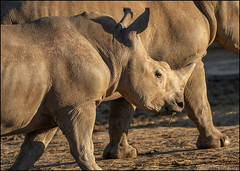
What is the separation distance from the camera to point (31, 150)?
13.4 ft

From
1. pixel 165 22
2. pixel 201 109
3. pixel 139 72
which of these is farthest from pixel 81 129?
pixel 201 109

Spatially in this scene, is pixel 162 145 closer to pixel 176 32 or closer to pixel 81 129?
pixel 176 32

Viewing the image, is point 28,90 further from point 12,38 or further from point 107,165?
point 107,165

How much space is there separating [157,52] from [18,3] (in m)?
1.36

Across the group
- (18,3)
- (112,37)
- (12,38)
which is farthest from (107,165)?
(12,38)

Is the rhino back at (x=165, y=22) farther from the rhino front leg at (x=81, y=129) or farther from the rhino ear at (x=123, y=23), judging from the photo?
the rhino front leg at (x=81, y=129)

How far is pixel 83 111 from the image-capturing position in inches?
151

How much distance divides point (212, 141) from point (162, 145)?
642 mm

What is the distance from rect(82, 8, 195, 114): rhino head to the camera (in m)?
4.07

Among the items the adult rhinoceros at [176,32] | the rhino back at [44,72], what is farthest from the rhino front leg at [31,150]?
the adult rhinoceros at [176,32]

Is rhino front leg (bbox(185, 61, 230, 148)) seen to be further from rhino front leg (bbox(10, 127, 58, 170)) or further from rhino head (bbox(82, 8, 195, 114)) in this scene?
rhino front leg (bbox(10, 127, 58, 170))

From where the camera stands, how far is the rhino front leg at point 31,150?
160 inches

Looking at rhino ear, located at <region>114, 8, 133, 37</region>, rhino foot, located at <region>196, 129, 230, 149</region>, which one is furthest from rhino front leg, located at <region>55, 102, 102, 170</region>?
rhino foot, located at <region>196, 129, 230, 149</region>

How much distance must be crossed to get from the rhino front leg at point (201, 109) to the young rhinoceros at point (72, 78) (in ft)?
6.73
